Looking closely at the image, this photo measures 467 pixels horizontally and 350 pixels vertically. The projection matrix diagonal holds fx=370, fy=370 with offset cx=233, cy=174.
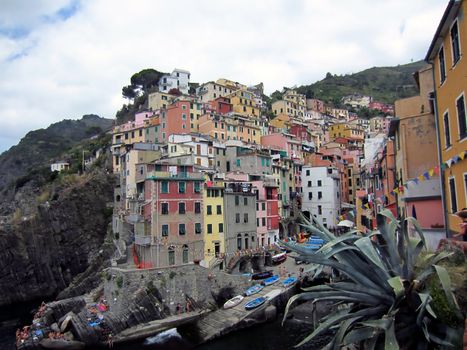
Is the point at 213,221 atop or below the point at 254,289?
atop

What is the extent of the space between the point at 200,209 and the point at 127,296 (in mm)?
13186

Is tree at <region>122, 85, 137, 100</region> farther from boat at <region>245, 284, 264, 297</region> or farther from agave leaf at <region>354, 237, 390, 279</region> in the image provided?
agave leaf at <region>354, 237, 390, 279</region>

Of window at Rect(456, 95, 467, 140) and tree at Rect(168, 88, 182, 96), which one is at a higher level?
tree at Rect(168, 88, 182, 96)

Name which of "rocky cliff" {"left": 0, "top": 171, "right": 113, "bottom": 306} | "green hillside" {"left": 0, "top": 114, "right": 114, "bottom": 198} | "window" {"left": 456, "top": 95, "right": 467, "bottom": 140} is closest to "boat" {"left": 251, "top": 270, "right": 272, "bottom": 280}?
"rocky cliff" {"left": 0, "top": 171, "right": 113, "bottom": 306}

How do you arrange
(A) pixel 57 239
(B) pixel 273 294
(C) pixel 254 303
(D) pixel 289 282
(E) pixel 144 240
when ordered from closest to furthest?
(C) pixel 254 303 → (B) pixel 273 294 → (E) pixel 144 240 → (D) pixel 289 282 → (A) pixel 57 239

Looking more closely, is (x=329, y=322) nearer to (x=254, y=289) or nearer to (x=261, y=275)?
(x=254, y=289)

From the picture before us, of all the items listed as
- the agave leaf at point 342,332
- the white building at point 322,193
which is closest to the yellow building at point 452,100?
the agave leaf at point 342,332

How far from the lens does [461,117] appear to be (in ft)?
46.1

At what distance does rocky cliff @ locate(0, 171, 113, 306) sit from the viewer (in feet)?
203

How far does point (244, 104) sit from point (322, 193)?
32712 mm

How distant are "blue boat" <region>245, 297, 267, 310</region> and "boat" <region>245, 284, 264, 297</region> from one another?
8.25 feet

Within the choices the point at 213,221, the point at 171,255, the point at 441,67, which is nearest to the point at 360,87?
the point at 213,221

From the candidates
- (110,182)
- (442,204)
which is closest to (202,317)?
(442,204)

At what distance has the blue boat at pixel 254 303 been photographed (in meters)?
36.7
